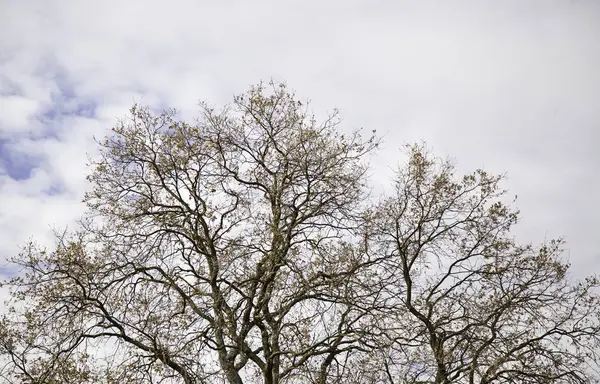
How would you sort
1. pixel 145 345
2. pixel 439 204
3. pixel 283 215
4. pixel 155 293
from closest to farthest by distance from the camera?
1. pixel 145 345
2. pixel 155 293
3. pixel 283 215
4. pixel 439 204

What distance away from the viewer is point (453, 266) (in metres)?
14.9

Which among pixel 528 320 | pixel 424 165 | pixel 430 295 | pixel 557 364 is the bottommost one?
pixel 557 364

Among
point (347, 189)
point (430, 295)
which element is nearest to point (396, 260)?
point (430, 295)

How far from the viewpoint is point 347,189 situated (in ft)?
45.1

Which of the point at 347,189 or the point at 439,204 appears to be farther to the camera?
the point at 439,204

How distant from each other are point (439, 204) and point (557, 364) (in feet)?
15.1

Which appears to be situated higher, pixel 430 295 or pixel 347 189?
pixel 347 189

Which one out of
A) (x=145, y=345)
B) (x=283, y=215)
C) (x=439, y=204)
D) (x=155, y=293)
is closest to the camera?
(x=145, y=345)

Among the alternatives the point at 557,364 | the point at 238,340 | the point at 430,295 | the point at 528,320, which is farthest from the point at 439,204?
the point at 238,340

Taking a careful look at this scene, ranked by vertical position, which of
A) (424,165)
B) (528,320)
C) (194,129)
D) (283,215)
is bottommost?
(528,320)

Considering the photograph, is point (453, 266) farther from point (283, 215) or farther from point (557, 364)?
point (283, 215)

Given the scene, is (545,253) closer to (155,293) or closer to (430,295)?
(430,295)

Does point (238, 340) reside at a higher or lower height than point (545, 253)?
lower

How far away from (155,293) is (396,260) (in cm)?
573
